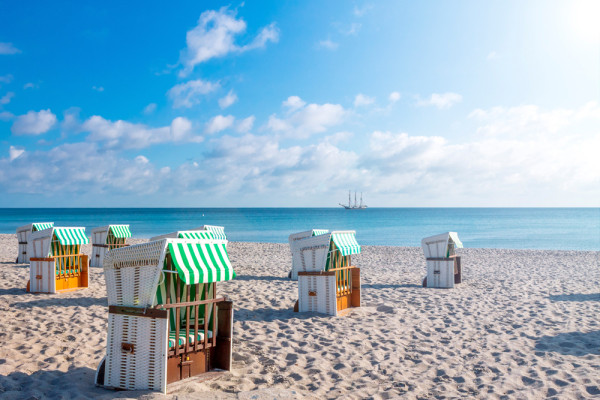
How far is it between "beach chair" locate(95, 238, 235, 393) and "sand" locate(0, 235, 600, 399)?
192 millimetres

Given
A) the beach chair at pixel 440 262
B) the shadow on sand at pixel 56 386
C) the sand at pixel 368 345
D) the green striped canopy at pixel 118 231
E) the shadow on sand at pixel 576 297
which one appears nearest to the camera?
the shadow on sand at pixel 56 386

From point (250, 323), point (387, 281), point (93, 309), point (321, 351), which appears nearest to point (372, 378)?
point (321, 351)

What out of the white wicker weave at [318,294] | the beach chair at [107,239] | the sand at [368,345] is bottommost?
the sand at [368,345]

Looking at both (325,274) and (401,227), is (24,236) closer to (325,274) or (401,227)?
(325,274)

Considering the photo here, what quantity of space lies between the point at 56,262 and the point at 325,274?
6.20 m

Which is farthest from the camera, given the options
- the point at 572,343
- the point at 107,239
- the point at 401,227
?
the point at 401,227

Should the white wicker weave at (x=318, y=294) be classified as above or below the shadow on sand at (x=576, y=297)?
above

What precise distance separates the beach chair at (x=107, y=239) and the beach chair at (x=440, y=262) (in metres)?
8.68

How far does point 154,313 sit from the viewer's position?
13.8 ft

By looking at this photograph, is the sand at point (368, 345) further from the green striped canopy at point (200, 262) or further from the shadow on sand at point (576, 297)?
the green striped canopy at point (200, 262)

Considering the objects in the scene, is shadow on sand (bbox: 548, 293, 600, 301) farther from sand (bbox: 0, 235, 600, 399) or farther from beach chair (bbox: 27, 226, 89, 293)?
beach chair (bbox: 27, 226, 89, 293)

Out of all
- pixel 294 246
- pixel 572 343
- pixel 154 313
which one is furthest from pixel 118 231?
pixel 572 343

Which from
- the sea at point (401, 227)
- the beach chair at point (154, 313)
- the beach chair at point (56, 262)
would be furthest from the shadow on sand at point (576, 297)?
the sea at point (401, 227)

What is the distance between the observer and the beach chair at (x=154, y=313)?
13.8ft
